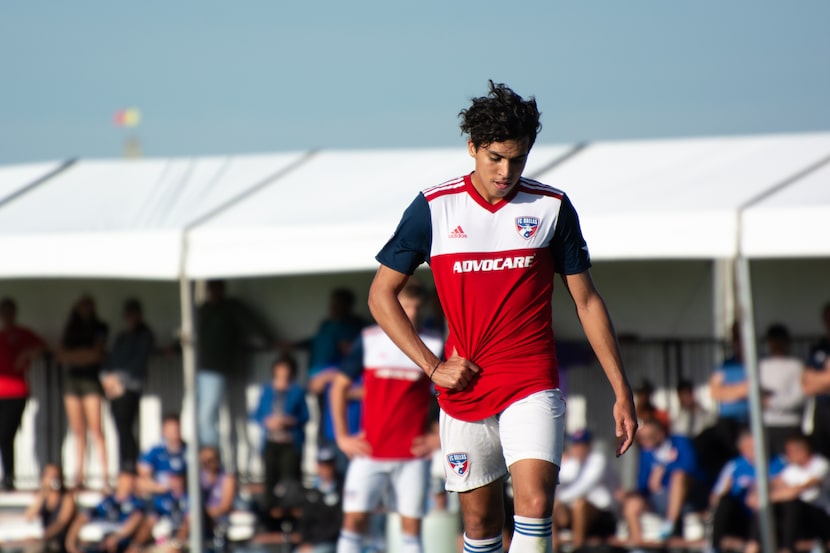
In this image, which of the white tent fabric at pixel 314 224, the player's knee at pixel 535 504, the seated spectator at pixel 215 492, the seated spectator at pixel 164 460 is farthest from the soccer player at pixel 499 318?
the seated spectator at pixel 164 460

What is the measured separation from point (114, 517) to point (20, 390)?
1.67 m

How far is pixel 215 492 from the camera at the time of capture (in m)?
10.6

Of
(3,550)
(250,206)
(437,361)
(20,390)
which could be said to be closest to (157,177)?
(250,206)

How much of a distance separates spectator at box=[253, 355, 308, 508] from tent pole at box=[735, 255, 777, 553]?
382cm

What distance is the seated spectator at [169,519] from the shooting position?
33.6ft

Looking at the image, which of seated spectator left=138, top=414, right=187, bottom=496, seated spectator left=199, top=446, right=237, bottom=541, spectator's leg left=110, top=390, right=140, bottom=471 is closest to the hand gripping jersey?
seated spectator left=199, top=446, right=237, bottom=541

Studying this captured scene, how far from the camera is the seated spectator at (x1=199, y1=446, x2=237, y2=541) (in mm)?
10289

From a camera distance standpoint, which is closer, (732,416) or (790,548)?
(790,548)

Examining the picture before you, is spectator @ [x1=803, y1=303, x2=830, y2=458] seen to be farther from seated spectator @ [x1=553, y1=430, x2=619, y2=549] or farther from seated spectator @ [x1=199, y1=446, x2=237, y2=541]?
seated spectator @ [x1=199, y1=446, x2=237, y2=541]

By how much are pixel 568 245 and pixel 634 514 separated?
5.33 metres

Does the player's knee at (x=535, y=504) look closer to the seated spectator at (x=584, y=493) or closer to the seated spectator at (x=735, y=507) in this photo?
the seated spectator at (x=735, y=507)

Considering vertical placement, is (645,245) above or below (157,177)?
below

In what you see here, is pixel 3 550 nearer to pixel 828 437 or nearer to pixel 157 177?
pixel 157 177

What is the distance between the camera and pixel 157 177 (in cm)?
1093
